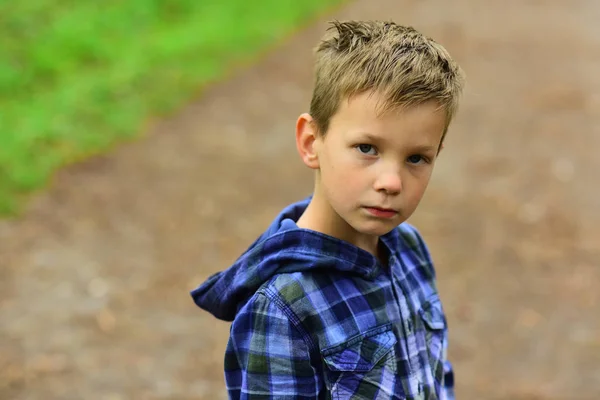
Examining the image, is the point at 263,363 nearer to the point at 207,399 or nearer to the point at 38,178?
the point at 207,399

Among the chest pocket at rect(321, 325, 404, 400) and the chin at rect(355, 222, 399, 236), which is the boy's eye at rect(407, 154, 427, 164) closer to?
the chin at rect(355, 222, 399, 236)

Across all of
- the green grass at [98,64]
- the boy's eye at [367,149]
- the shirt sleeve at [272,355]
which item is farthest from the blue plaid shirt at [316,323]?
the green grass at [98,64]

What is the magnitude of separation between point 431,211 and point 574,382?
6.53ft

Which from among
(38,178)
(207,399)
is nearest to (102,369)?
(207,399)

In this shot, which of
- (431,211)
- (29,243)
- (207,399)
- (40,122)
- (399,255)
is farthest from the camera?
(40,122)

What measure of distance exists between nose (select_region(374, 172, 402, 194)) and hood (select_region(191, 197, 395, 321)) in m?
0.19

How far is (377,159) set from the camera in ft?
5.43

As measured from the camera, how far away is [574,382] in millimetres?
4227

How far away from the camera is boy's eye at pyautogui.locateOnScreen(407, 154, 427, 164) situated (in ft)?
5.52

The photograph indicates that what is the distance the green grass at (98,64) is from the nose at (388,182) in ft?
14.6

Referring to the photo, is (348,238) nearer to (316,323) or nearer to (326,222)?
(326,222)

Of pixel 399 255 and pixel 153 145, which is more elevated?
pixel 153 145

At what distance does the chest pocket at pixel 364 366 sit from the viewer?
5.56ft

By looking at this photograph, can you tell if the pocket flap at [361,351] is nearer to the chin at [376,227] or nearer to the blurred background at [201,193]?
the chin at [376,227]
